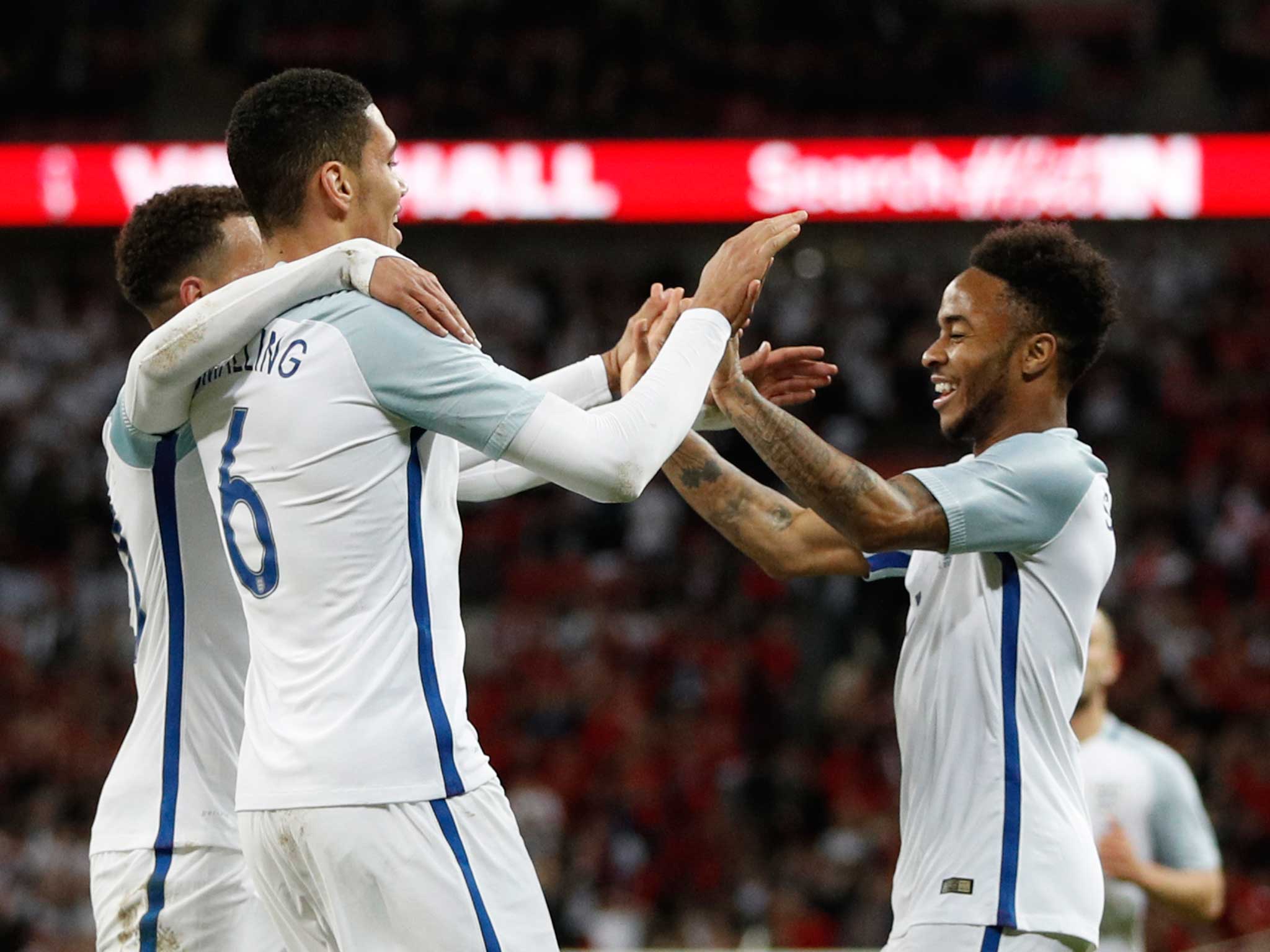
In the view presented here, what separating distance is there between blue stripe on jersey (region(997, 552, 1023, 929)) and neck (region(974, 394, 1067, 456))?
34cm

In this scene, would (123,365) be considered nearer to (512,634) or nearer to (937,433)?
(512,634)

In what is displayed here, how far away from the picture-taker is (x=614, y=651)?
13383 mm

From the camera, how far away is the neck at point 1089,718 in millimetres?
6348

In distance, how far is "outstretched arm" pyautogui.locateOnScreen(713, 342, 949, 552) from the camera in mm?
3543

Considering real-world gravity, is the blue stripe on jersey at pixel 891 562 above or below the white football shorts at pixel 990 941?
above

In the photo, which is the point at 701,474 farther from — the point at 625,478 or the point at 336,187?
the point at 336,187

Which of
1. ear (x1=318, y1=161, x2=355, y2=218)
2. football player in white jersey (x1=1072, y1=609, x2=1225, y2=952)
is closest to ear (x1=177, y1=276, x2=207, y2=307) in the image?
ear (x1=318, y1=161, x2=355, y2=218)

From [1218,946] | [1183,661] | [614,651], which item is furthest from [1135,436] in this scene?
[1218,946]

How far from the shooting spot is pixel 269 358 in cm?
320

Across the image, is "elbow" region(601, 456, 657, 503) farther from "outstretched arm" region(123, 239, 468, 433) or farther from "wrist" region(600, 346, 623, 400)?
"wrist" region(600, 346, 623, 400)

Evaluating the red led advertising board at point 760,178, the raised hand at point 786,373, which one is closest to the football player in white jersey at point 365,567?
the raised hand at point 786,373

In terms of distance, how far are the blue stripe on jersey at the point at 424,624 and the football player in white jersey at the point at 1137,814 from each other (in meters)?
3.47

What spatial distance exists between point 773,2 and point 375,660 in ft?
52.8

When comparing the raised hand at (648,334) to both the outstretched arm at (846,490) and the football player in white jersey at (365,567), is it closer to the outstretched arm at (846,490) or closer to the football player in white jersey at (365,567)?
the outstretched arm at (846,490)
